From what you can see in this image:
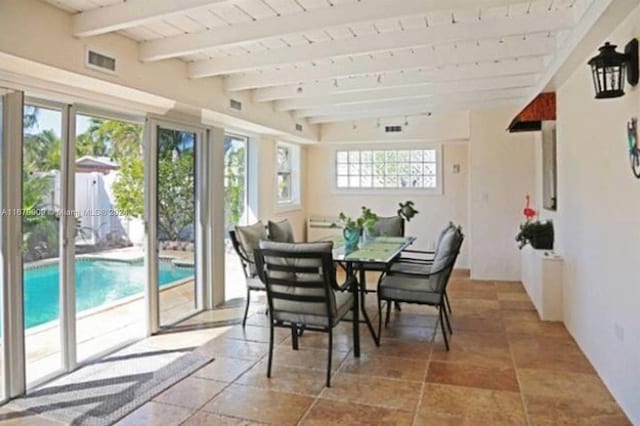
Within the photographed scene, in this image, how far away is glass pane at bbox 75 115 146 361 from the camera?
3715mm

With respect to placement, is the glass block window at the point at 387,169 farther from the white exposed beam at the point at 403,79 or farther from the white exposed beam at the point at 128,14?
the white exposed beam at the point at 128,14

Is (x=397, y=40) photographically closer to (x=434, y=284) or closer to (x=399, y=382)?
(x=434, y=284)

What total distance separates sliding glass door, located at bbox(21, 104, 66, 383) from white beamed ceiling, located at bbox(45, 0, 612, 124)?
0.75 meters

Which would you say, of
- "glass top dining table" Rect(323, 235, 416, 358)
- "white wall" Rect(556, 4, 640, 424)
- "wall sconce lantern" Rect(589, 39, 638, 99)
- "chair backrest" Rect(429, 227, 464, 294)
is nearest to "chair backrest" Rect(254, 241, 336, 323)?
"glass top dining table" Rect(323, 235, 416, 358)

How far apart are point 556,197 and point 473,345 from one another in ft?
6.28

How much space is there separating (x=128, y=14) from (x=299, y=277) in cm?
194

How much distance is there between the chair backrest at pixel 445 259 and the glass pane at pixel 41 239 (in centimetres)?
287

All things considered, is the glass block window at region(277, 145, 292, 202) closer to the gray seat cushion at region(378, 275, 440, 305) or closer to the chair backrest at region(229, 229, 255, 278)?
the chair backrest at region(229, 229, 255, 278)

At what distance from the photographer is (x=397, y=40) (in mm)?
3570

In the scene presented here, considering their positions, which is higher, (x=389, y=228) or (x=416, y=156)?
(x=416, y=156)

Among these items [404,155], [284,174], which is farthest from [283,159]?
[404,155]

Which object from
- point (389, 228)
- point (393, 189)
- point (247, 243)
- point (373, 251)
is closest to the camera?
point (373, 251)

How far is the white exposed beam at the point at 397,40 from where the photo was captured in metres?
3.32

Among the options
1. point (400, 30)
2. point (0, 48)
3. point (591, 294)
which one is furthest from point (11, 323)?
point (591, 294)
